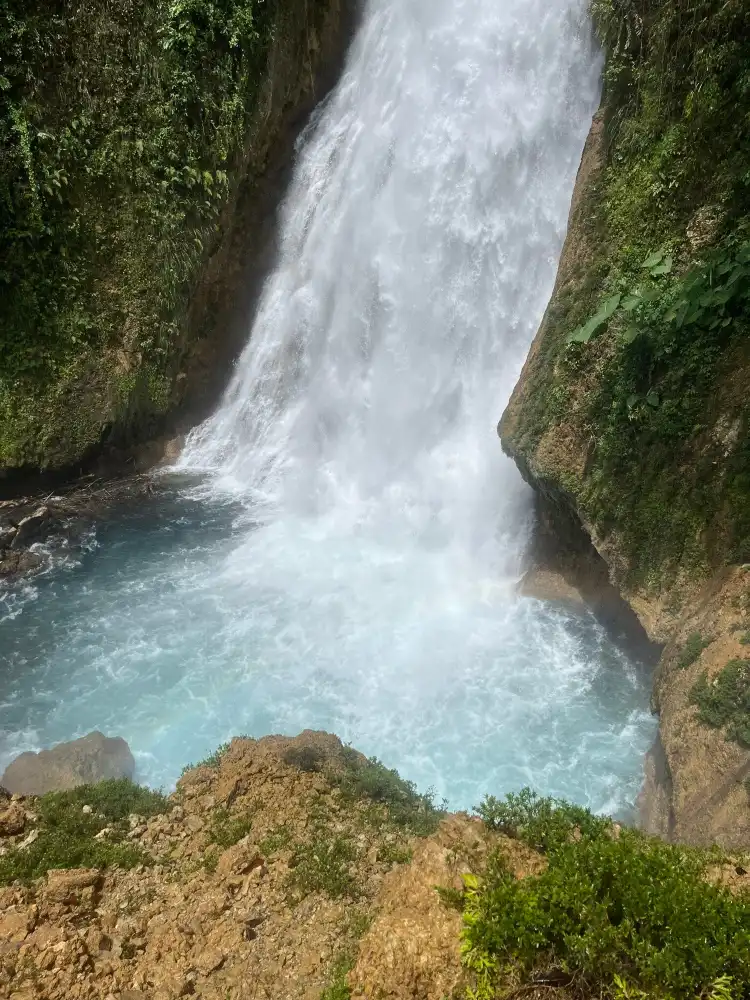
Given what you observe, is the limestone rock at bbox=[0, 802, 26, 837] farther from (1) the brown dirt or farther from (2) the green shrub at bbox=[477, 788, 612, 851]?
(2) the green shrub at bbox=[477, 788, 612, 851]

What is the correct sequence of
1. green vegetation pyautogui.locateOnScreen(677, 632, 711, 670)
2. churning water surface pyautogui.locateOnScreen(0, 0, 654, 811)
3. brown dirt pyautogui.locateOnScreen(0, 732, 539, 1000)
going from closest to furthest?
brown dirt pyautogui.locateOnScreen(0, 732, 539, 1000)
green vegetation pyautogui.locateOnScreen(677, 632, 711, 670)
churning water surface pyautogui.locateOnScreen(0, 0, 654, 811)

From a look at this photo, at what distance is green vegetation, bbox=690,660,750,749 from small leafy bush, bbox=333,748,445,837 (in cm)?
383

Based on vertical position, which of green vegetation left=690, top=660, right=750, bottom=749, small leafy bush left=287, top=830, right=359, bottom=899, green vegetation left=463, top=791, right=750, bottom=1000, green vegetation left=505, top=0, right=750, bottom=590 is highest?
green vegetation left=505, top=0, right=750, bottom=590

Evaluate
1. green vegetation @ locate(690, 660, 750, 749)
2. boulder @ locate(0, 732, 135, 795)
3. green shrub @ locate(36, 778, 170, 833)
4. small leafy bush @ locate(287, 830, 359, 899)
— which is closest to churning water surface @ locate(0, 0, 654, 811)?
boulder @ locate(0, 732, 135, 795)

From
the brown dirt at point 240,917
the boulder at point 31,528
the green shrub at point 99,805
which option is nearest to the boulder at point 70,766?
the green shrub at point 99,805

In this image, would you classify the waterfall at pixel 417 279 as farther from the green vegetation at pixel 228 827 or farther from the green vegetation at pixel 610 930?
the green vegetation at pixel 610 930

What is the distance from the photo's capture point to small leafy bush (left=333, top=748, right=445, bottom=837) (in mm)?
6414

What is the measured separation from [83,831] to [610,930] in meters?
4.92

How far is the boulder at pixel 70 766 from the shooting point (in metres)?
9.01

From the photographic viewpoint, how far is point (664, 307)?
9516 mm

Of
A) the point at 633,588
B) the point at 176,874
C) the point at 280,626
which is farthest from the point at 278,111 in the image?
the point at 176,874

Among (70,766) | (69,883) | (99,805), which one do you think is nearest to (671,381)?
(99,805)

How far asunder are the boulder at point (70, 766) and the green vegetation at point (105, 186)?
8.63 meters

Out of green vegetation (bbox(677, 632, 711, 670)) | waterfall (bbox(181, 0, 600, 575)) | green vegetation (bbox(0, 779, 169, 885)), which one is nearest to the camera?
green vegetation (bbox(0, 779, 169, 885))
